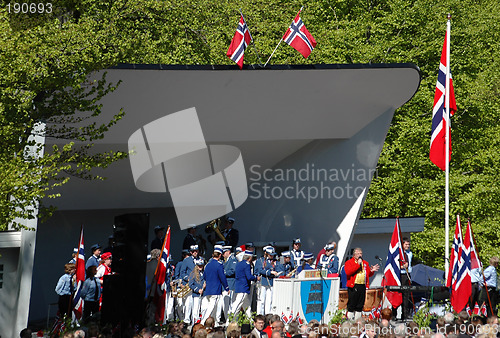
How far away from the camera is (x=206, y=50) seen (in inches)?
1139

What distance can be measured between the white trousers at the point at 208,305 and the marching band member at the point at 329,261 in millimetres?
2690

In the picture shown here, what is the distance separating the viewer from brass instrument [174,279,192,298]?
1706 cm

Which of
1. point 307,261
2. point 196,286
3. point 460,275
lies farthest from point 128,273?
point 460,275

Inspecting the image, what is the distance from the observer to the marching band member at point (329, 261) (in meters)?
17.7

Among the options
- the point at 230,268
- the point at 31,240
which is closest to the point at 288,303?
the point at 230,268

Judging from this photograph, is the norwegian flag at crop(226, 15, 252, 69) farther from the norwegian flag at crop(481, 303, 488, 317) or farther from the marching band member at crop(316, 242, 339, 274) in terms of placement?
the norwegian flag at crop(481, 303, 488, 317)

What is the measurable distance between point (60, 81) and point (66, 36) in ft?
2.54

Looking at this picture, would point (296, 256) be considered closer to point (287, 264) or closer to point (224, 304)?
point (287, 264)

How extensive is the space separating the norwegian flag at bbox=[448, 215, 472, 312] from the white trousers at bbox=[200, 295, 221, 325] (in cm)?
486

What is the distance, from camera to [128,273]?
468 inches

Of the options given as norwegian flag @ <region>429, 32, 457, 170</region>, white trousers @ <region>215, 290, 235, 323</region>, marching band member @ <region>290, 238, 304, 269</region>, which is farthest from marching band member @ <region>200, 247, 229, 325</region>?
norwegian flag @ <region>429, 32, 457, 170</region>

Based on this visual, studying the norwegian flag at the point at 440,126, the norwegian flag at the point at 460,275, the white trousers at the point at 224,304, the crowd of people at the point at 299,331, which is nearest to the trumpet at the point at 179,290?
the white trousers at the point at 224,304

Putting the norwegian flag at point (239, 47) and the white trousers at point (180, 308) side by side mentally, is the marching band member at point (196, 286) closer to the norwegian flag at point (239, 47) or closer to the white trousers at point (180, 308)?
the white trousers at point (180, 308)

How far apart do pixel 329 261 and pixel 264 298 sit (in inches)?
67.0
